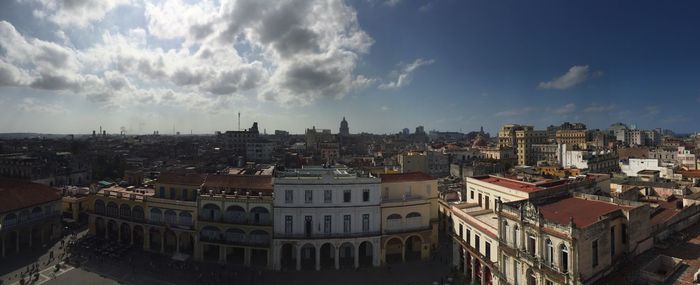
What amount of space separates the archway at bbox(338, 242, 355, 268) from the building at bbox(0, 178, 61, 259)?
129 feet

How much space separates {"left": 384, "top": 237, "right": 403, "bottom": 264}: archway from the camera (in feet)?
149

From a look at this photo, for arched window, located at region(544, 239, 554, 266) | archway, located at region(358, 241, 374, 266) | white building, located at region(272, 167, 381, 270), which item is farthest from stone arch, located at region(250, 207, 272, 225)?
arched window, located at region(544, 239, 554, 266)

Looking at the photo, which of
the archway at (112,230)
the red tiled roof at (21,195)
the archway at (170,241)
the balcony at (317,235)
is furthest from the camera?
the archway at (112,230)

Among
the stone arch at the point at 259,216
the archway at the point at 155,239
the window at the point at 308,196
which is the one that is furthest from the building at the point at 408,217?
the archway at the point at 155,239

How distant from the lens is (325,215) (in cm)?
4241

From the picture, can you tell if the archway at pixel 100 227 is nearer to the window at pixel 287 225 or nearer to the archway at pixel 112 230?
the archway at pixel 112 230

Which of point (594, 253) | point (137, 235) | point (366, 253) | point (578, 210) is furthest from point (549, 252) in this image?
point (137, 235)

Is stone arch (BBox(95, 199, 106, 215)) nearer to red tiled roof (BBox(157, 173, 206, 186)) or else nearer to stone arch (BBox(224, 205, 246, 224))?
red tiled roof (BBox(157, 173, 206, 186))

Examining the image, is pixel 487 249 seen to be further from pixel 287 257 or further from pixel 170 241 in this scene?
pixel 170 241

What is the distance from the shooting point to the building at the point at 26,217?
151 feet

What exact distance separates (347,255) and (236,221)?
540 inches

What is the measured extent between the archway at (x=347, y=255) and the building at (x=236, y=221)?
8396 millimetres

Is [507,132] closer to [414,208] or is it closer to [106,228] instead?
[414,208]

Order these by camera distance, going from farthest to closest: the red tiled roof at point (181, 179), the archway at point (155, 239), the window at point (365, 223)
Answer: the archway at point (155, 239) → the red tiled roof at point (181, 179) → the window at point (365, 223)
